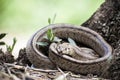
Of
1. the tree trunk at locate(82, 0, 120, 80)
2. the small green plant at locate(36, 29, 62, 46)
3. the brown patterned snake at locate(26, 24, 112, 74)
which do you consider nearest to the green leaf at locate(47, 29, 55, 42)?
the small green plant at locate(36, 29, 62, 46)

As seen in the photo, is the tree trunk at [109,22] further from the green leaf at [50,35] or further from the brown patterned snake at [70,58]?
the green leaf at [50,35]

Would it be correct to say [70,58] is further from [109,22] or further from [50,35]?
[109,22]

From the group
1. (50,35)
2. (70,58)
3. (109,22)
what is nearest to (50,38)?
(50,35)

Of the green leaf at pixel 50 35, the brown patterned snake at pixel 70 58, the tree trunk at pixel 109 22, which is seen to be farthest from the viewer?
the tree trunk at pixel 109 22

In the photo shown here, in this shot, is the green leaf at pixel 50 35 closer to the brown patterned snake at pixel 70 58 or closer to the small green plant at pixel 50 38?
the small green plant at pixel 50 38

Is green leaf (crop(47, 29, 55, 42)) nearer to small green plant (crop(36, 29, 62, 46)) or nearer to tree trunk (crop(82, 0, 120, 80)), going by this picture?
small green plant (crop(36, 29, 62, 46))

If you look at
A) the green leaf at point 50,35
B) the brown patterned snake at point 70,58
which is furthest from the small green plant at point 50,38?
the brown patterned snake at point 70,58

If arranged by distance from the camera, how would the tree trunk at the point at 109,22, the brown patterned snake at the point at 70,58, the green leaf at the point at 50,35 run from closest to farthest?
the brown patterned snake at the point at 70,58, the green leaf at the point at 50,35, the tree trunk at the point at 109,22

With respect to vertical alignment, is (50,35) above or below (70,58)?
above

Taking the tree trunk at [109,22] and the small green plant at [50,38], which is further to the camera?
the tree trunk at [109,22]
